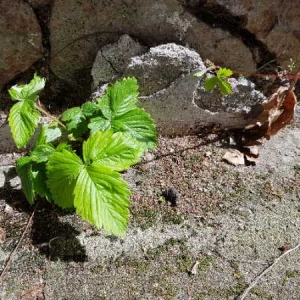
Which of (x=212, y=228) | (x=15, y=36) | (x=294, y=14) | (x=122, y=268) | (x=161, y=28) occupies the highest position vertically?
(x=294, y=14)

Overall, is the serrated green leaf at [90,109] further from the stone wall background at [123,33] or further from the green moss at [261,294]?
the green moss at [261,294]

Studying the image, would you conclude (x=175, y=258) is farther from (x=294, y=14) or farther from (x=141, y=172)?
(x=294, y=14)

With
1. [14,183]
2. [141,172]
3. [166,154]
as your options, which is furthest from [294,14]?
[14,183]

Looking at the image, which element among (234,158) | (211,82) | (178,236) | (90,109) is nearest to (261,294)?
(178,236)

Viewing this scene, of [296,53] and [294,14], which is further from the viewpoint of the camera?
[296,53]

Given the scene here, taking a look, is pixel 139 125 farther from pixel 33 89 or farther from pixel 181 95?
pixel 33 89

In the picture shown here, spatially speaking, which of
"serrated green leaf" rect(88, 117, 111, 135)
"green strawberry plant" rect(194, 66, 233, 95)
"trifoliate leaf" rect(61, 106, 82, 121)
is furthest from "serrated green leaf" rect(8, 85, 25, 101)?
"green strawberry plant" rect(194, 66, 233, 95)

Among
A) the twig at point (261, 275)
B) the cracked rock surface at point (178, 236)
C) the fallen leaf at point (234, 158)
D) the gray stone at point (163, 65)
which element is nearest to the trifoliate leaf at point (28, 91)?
the gray stone at point (163, 65)
